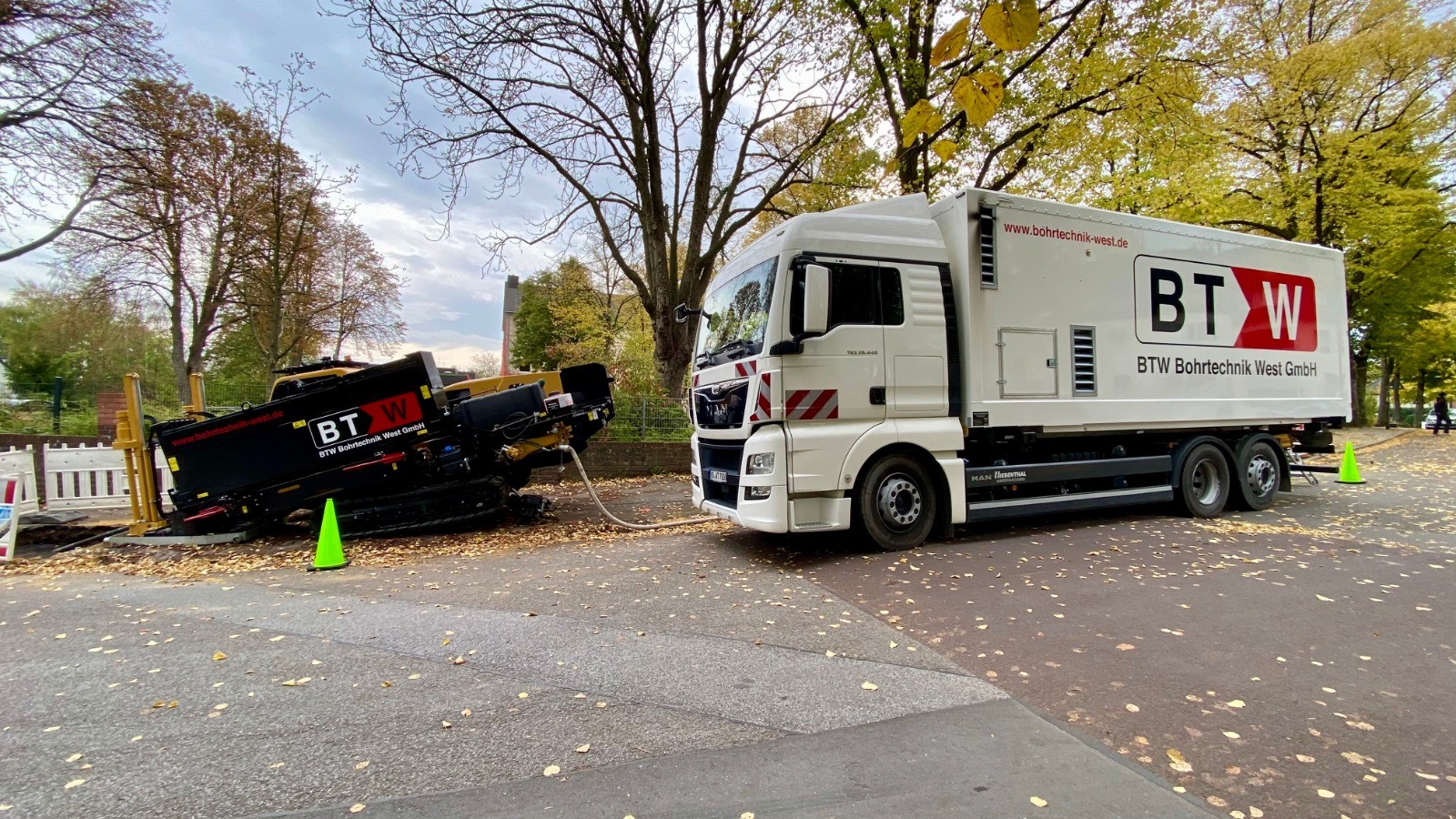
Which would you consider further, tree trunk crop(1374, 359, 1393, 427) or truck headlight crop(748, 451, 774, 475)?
tree trunk crop(1374, 359, 1393, 427)

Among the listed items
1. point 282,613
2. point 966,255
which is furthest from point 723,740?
point 966,255

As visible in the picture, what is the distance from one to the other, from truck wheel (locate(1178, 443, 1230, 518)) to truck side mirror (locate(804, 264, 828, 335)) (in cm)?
554

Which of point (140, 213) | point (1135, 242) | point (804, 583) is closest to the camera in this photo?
point (804, 583)

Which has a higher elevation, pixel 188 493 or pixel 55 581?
pixel 188 493

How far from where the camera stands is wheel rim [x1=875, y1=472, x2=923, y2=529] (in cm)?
628

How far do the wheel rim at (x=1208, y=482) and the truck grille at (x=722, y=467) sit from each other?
6.18 m

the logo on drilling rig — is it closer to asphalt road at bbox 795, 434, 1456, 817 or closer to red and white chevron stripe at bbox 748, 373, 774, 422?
red and white chevron stripe at bbox 748, 373, 774, 422

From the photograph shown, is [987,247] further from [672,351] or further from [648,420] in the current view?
[672,351]

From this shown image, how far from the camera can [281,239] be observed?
1848cm

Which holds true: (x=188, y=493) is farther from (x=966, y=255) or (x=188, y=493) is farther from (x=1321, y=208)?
(x=1321, y=208)

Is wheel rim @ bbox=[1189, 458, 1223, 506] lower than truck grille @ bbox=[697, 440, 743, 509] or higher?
lower

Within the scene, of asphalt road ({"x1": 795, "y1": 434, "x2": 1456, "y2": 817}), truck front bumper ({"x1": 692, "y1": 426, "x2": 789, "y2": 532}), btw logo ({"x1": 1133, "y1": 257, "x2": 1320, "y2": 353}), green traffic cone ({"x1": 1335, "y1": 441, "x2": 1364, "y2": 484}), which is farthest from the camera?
green traffic cone ({"x1": 1335, "y1": 441, "x2": 1364, "y2": 484})

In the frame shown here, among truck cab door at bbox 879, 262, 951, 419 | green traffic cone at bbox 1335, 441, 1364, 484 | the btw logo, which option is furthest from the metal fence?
green traffic cone at bbox 1335, 441, 1364, 484

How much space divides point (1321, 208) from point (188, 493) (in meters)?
28.8
